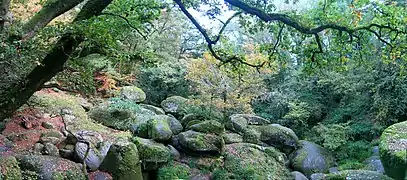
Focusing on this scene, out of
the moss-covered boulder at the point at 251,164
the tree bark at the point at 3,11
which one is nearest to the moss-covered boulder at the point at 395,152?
the moss-covered boulder at the point at 251,164

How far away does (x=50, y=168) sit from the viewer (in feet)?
19.5

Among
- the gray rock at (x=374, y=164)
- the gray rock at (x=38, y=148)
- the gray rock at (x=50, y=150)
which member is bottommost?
the gray rock at (x=38, y=148)

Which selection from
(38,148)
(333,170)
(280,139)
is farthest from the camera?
(280,139)

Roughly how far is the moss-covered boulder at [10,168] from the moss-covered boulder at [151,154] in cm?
280

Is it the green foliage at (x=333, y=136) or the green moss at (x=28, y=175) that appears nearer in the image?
the green moss at (x=28, y=175)

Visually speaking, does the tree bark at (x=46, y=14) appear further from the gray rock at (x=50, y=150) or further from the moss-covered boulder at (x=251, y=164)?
the moss-covered boulder at (x=251, y=164)

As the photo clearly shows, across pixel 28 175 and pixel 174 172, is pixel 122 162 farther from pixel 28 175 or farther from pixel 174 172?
pixel 28 175

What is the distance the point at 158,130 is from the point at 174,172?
1.30m

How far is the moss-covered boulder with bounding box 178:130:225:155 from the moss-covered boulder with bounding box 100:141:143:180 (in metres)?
2.13

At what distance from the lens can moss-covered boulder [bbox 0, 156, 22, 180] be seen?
5.11 metres

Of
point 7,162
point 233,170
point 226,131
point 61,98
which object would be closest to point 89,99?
point 61,98

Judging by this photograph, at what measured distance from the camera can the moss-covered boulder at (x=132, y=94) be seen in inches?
450

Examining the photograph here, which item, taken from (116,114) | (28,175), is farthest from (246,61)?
(116,114)

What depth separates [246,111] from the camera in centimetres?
1129
